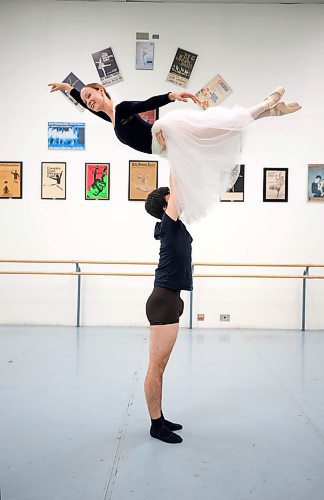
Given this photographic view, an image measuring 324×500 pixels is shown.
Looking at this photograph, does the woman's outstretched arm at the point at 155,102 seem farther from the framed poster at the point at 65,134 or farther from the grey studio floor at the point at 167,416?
the framed poster at the point at 65,134

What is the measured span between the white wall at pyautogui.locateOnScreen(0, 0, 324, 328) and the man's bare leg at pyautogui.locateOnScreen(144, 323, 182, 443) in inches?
121

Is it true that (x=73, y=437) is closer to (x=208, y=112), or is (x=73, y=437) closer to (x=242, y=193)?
(x=208, y=112)

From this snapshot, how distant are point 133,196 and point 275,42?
243 cm

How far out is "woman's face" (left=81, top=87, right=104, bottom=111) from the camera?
7.92 ft

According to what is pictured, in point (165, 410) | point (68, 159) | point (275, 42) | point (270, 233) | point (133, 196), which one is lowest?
point (165, 410)

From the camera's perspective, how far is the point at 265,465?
2.03 metres

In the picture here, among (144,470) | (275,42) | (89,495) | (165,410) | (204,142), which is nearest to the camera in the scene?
(89,495)

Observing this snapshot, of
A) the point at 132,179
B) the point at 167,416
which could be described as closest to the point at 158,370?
the point at 167,416

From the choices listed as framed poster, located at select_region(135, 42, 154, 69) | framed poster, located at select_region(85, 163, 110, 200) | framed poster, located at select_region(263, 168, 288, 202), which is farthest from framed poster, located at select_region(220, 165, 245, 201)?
framed poster, located at select_region(135, 42, 154, 69)

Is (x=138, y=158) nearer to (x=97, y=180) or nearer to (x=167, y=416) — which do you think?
(x=97, y=180)

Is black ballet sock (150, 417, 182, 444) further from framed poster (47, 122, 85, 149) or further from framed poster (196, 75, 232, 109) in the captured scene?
framed poster (196, 75, 232, 109)

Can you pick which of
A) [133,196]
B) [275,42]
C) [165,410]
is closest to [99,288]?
[133,196]

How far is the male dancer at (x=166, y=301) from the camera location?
2.26m

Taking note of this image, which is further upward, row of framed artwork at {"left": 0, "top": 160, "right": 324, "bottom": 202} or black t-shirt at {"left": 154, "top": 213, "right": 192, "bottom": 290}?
row of framed artwork at {"left": 0, "top": 160, "right": 324, "bottom": 202}
